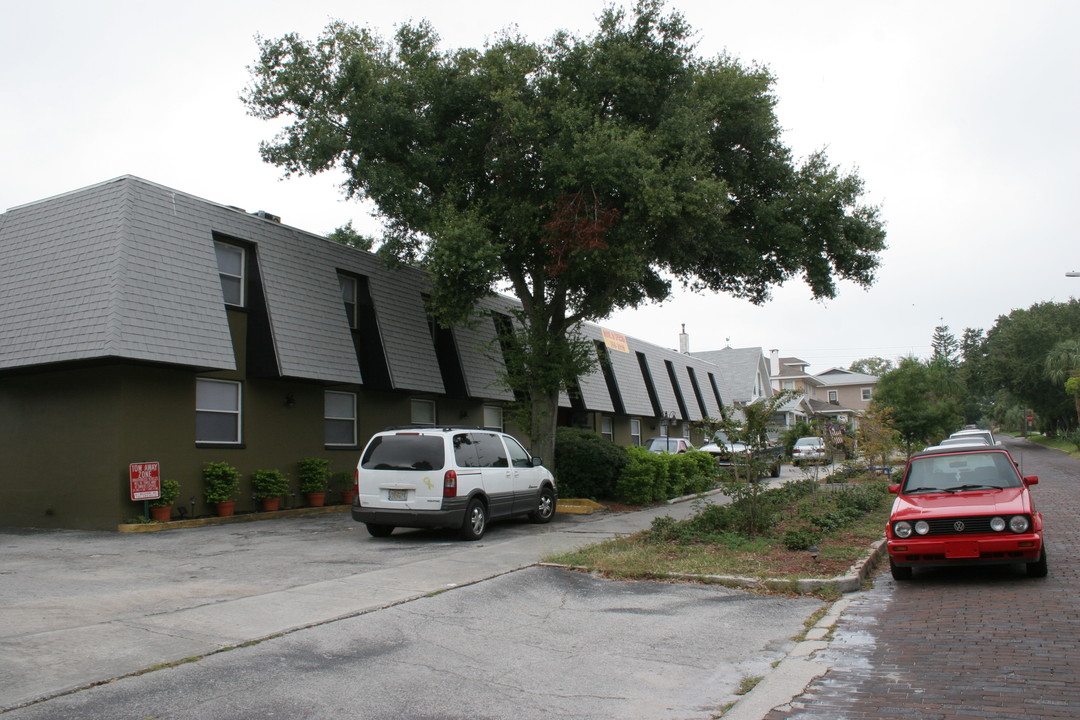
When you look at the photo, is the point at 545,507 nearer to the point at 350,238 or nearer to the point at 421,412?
the point at 421,412

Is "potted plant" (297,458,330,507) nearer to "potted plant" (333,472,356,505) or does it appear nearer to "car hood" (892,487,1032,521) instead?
"potted plant" (333,472,356,505)

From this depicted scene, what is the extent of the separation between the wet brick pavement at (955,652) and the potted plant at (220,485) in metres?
11.9

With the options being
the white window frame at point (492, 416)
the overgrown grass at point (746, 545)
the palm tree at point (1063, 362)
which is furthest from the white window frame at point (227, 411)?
the palm tree at point (1063, 362)

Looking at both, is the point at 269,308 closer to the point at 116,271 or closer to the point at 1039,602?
the point at 116,271

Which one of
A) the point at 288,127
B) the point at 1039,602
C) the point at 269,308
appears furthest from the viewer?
the point at 288,127

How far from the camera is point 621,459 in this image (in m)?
20.2

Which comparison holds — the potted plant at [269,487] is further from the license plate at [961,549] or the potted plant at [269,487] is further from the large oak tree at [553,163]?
the license plate at [961,549]

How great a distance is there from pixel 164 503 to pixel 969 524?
13099 mm

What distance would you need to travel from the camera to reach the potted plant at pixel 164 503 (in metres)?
15.2

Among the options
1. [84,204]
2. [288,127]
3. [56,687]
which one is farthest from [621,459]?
[56,687]

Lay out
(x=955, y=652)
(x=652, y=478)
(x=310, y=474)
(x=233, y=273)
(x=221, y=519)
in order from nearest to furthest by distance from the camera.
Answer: (x=955, y=652)
(x=221, y=519)
(x=233, y=273)
(x=310, y=474)
(x=652, y=478)

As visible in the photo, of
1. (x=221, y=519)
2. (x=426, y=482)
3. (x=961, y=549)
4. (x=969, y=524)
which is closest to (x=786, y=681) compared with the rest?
(x=961, y=549)

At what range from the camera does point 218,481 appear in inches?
640

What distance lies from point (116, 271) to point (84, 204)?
8.12 feet
